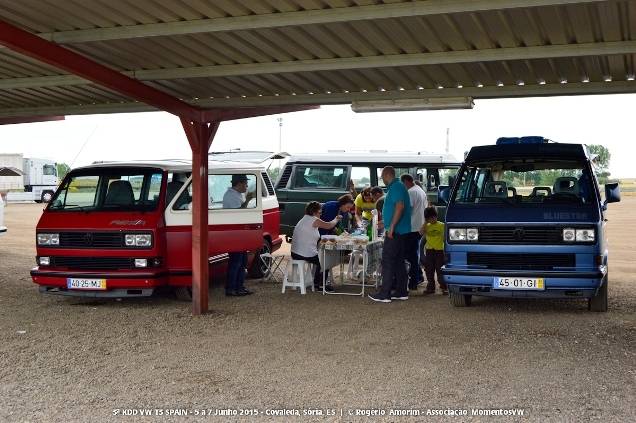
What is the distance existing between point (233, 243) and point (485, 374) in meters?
5.06

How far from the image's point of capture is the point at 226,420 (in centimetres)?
499

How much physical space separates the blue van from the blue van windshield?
0.04ft

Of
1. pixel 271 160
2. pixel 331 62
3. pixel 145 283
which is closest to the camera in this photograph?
pixel 331 62

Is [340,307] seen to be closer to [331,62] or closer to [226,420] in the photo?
[331,62]

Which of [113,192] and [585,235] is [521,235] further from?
[113,192]

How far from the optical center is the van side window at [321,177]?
56.4 feet

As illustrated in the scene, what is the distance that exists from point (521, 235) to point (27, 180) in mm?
42209

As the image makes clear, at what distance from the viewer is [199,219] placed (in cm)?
917

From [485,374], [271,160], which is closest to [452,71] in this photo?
[485,374]

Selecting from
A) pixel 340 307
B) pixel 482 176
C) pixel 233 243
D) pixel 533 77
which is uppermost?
pixel 533 77

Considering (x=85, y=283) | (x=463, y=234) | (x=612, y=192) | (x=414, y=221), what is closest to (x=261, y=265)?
(x=414, y=221)

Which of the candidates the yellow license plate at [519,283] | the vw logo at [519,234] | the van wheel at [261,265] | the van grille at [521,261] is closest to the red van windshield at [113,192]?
the van wheel at [261,265]

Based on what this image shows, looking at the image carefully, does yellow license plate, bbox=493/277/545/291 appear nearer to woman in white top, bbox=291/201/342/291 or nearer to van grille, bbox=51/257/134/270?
woman in white top, bbox=291/201/342/291

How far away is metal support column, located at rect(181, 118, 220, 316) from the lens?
913cm
